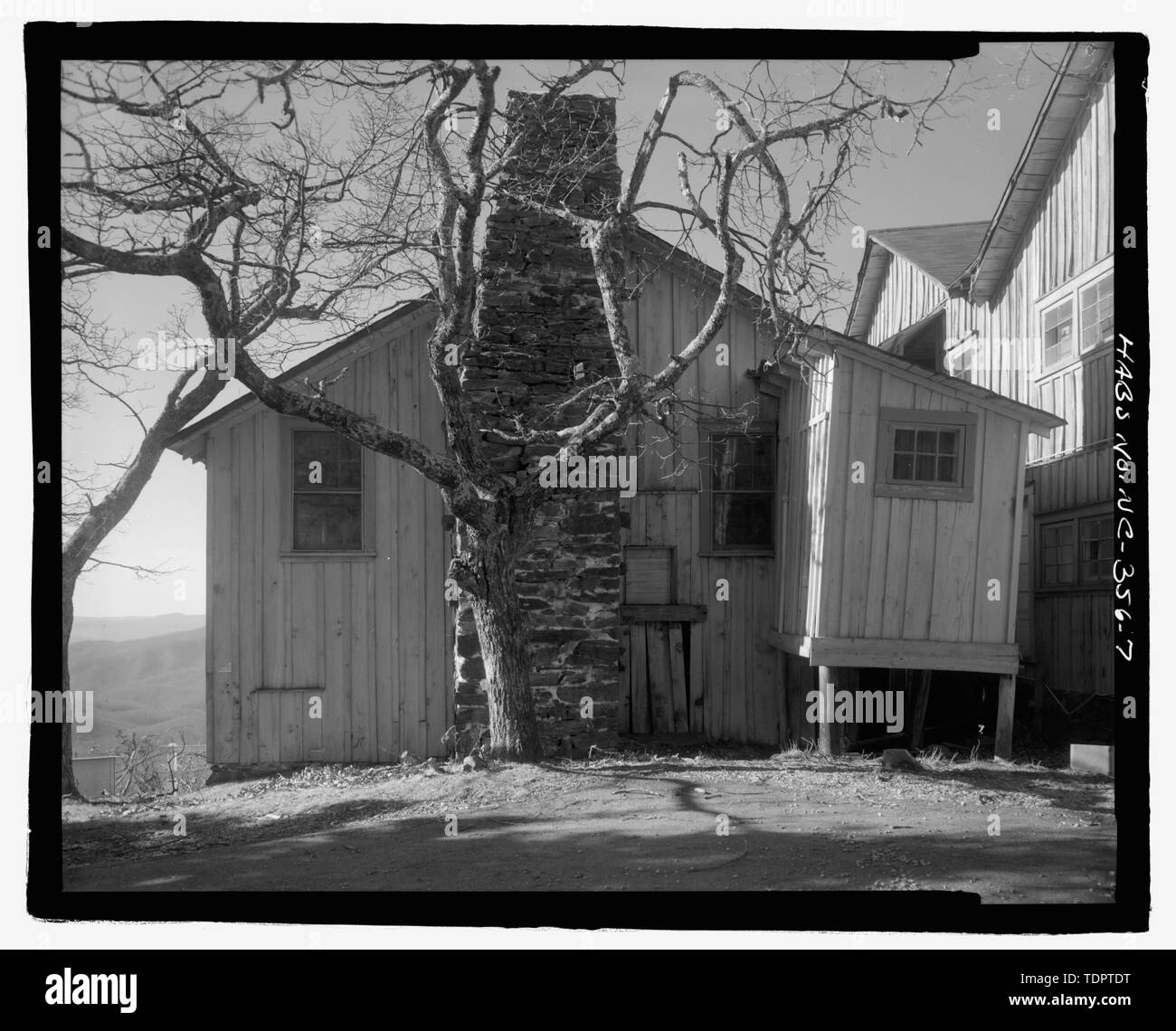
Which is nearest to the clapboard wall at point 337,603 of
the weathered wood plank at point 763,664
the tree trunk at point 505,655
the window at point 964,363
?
the tree trunk at point 505,655

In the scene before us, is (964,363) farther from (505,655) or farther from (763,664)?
(505,655)

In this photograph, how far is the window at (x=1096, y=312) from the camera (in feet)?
40.4

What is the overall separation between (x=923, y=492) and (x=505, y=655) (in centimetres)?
486

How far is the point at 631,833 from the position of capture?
774 centimetres

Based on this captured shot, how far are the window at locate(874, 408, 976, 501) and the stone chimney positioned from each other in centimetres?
283

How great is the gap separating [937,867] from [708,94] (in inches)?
251

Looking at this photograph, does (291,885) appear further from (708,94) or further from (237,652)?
(708,94)

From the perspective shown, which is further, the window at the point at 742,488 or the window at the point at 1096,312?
the window at the point at 742,488

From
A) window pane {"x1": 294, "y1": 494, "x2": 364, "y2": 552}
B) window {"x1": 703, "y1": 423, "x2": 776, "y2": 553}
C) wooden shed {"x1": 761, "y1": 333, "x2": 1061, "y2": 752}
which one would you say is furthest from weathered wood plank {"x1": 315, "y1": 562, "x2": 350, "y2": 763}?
wooden shed {"x1": 761, "y1": 333, "x2": 1061, "y2": 752}

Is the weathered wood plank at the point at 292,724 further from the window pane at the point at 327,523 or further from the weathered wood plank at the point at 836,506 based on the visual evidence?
the weathered wood plank at the point at 836,506

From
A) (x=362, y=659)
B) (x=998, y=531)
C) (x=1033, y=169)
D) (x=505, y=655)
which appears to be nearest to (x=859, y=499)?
(x=998, y=531)

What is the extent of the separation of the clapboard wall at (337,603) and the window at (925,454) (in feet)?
15.3
